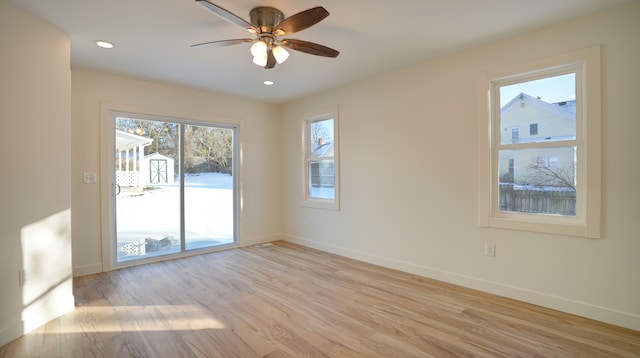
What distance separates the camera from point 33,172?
249cm

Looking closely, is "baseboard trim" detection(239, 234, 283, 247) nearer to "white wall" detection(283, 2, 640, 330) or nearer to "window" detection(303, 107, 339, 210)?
"white wall" detection(283, 2, 640, 330)

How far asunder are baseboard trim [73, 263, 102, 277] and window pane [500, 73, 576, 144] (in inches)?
197

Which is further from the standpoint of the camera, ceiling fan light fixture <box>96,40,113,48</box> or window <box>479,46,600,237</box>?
ceiling fan light fixture <box>96,40,113,48</box>

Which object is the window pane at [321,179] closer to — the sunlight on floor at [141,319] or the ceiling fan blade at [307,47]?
the ceiling fan blade at [307,47]

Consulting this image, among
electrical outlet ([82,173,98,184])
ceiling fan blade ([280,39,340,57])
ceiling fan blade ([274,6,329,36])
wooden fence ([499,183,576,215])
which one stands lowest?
wooden fence ([499,183,576,215])


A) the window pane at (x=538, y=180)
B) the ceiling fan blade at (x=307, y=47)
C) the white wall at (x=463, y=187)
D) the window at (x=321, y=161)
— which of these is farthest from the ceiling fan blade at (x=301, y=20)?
the window at (x=321, y=161)

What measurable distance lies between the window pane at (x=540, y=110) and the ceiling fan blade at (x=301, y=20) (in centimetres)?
218

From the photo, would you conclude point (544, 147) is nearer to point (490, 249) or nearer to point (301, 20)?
point (490, 249)

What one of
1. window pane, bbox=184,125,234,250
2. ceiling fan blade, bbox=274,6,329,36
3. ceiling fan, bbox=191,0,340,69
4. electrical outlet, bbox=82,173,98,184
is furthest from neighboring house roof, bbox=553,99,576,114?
electrical outlet, bbox=82,173,98,184

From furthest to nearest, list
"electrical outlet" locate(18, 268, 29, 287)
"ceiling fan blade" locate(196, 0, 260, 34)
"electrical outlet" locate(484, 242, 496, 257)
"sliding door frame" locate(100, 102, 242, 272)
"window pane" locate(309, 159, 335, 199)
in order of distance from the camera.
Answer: "window pane" locate(309, 159, 335, 199) < "sliding door frame" locate(100, 102, 242, 272) < "electrical outlet" locate(484, 242, 496, 257) < "electrical outlet" locate(18, 268, 29, 287) < "ceiling fan blade" locate(196, 0, 260, 34)

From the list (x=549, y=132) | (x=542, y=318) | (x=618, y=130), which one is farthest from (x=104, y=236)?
(x=618, y=130)

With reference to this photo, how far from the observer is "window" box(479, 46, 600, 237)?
101 inches

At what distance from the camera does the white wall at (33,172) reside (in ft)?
7.50

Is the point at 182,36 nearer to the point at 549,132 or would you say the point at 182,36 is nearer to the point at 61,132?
the point at 61,132
